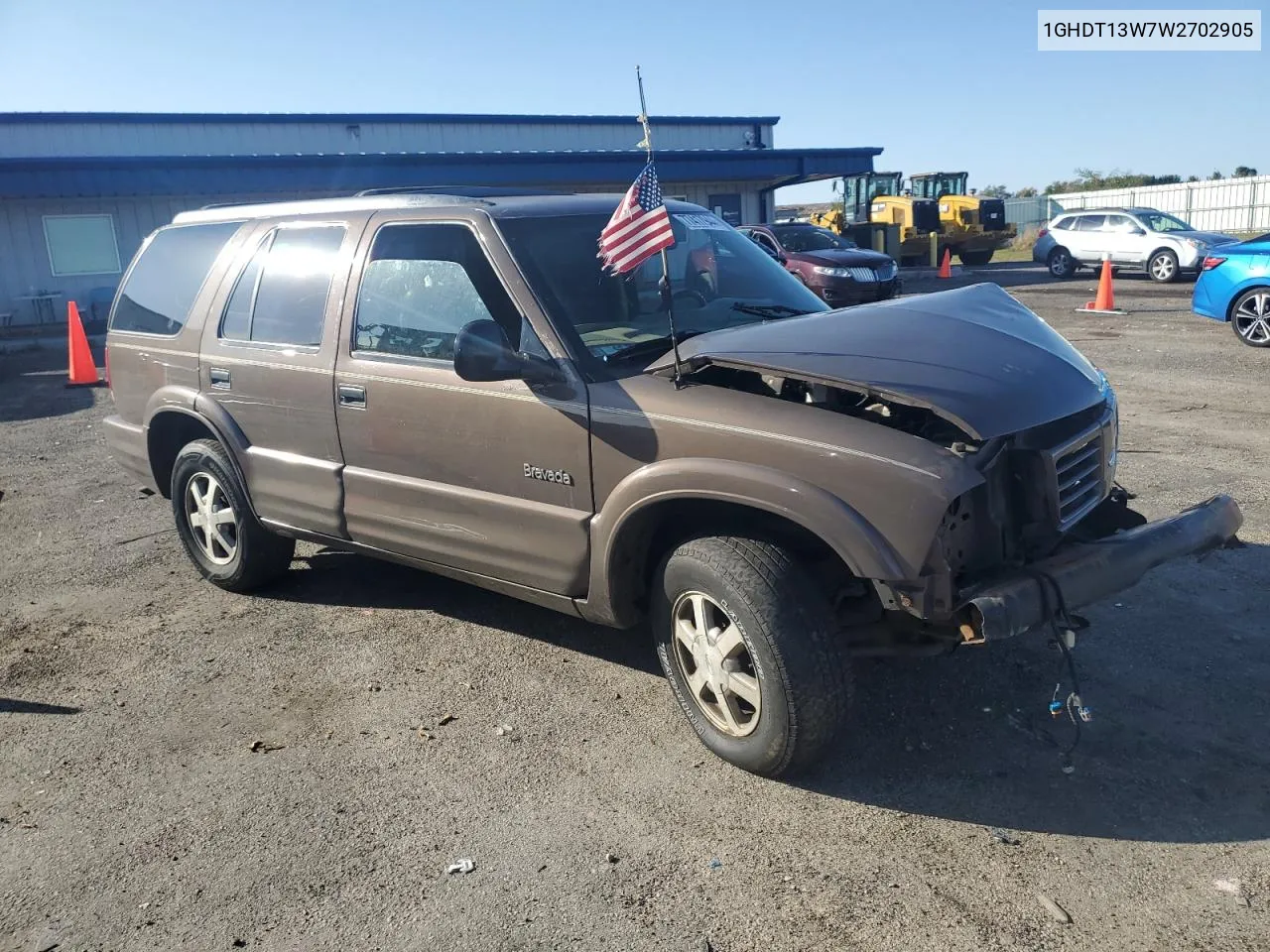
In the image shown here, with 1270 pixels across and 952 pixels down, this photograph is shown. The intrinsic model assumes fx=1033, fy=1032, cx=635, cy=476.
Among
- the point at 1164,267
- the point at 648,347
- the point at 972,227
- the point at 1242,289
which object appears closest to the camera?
the point at 648,347

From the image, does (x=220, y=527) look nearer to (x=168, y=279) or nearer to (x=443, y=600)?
(x=443, y=600)

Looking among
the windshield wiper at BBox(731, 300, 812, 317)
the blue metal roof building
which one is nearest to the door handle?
the windshield wiper at BBox(731, 300, 812, 317)

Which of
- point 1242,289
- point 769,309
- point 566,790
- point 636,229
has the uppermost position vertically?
point 636,229

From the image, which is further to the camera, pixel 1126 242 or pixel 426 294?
pixel 1126 242

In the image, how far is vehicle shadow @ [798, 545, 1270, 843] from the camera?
10.6 feet

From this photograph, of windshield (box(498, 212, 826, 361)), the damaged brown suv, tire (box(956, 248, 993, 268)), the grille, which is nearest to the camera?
the damaged brown suv

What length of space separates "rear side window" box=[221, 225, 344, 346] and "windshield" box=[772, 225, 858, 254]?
15068mm

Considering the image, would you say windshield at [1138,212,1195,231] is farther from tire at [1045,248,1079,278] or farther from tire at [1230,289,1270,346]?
tire at [1230,289,1270,346]

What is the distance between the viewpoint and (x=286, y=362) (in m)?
4.89

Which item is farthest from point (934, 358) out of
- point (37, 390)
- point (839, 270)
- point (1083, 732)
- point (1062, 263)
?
point (1062, 263)

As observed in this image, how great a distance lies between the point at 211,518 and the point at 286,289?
1.38 m

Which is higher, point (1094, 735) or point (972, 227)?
point (972, 227)

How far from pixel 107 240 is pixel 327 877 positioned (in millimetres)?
24681

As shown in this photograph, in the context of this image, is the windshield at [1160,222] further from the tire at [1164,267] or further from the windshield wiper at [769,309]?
the windshield wiper at [769,309]
